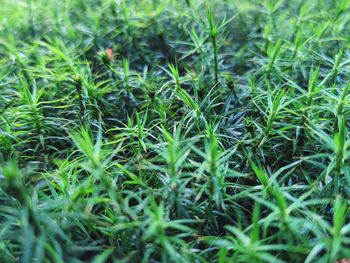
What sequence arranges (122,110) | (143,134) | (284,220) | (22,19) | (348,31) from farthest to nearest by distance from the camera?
1. (22,19)
2. (348,31)
3. (122,110)
4. (143,134)
5. (284,220)

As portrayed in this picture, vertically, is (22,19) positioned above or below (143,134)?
above

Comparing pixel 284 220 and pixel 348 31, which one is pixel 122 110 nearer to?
pixel 284 220

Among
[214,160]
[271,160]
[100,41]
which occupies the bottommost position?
[271,160]

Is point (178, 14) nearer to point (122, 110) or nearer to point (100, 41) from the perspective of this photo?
point (100, 41)

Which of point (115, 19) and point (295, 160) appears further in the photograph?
point (115, 19)

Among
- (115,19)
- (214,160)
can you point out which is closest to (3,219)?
(214,160)

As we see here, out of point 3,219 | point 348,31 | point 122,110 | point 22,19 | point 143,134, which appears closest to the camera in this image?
point 3,219

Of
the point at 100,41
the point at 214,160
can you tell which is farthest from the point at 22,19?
the point at 214,160
